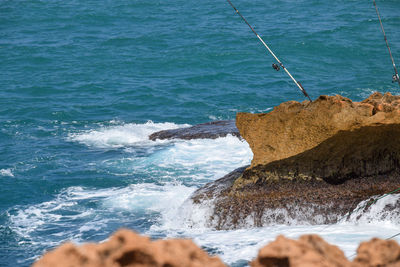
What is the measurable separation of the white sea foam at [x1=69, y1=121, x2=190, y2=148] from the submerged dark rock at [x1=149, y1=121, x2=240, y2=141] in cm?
50

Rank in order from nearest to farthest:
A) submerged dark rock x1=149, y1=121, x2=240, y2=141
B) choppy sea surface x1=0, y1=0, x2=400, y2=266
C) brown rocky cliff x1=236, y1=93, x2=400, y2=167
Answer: brown rocky cliff x1=236, y1=93, x2=400, y2=167, choppy sea surface x1=0, y1=0, x2=400, y2=266, submerged dark rock x1=149, y1=121, x2=240, y2=141

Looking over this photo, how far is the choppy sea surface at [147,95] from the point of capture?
10.1m

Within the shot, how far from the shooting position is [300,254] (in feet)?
11.0

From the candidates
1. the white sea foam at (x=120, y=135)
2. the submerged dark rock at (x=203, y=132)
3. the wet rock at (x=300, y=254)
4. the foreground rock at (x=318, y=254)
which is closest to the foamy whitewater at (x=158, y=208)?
the white sea foam at (x=120, y=135)

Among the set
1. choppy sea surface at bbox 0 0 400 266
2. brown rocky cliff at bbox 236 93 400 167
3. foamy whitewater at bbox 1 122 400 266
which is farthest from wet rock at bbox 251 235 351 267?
brown rocky cliff at bbox 236 93 400 167

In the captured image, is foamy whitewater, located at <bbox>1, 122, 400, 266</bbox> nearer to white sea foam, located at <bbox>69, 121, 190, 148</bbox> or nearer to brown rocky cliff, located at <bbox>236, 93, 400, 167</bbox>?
white sea foam, located at <bbox>69, 121, 190, 148</bbox>

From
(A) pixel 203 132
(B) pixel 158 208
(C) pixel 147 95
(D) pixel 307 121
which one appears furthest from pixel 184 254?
(C) pixel 147 95

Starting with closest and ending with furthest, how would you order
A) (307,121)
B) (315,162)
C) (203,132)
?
(307,121) < (315,162) < (203,132)

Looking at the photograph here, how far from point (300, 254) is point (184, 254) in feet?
2.28

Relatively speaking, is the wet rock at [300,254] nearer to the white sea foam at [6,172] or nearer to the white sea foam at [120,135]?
the white sea foam at [6,172]

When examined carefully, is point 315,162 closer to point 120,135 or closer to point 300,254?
point 300,254

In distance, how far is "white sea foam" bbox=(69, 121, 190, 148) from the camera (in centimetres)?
1563

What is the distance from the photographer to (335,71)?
73.0ft

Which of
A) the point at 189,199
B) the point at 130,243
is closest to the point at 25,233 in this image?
the point at 189,199
